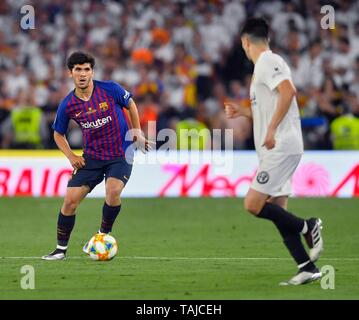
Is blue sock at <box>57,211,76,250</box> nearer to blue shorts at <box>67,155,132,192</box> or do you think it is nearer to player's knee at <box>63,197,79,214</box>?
player's knee at <box>63,197,79,214</box>

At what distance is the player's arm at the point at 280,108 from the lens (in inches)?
357

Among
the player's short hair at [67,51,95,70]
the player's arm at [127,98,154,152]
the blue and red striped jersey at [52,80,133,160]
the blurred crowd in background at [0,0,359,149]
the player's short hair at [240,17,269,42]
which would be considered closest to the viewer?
the player's short hair at [240,17,269,42]

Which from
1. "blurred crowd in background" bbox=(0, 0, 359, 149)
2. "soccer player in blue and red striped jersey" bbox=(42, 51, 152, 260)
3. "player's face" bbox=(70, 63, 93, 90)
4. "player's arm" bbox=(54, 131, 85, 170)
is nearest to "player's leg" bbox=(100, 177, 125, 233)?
"soccer player in blue and red striped jersey" bbox=(42, 51, 152, 260)

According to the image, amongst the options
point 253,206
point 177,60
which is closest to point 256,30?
point 253,206

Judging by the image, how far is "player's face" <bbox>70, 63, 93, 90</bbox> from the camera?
1107cm

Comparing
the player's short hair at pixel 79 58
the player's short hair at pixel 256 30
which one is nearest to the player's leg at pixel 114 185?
the player's short hair at pixel 79 58

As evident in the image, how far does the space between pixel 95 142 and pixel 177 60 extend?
10.7 metres

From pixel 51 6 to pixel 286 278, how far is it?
50.1ft

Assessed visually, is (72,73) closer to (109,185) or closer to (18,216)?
(109,185)

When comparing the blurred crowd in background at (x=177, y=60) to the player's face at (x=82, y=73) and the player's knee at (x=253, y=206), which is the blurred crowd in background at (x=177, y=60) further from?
the player's knee at (x=253, y=206)

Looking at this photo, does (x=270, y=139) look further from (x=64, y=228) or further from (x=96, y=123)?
(x=64, y=228)

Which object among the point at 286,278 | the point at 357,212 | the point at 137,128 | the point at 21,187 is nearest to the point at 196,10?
the point at 21,187

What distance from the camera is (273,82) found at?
363 inches

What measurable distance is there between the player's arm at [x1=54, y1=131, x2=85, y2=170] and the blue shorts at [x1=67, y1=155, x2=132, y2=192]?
103 millimetres
